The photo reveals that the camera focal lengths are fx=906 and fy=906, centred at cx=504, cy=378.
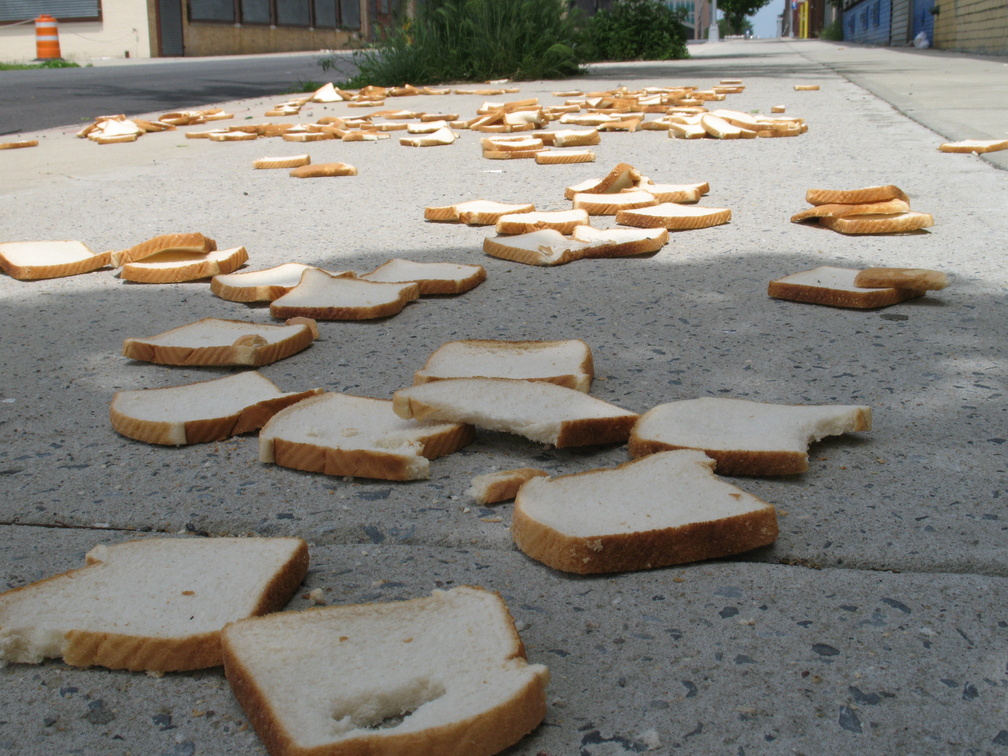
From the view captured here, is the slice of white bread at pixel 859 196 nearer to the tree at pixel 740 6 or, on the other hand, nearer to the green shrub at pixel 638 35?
the green shrub at pixel 638 35

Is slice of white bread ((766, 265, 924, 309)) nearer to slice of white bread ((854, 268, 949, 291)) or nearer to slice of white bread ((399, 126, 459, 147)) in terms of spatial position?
slice of white bread ((854, 268, 949, 291))

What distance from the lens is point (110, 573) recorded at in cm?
126

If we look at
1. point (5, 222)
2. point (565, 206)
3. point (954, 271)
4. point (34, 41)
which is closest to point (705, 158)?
point (565, 206)

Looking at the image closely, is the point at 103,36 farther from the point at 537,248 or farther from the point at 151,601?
the point at 151,601

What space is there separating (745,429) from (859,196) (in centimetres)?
207

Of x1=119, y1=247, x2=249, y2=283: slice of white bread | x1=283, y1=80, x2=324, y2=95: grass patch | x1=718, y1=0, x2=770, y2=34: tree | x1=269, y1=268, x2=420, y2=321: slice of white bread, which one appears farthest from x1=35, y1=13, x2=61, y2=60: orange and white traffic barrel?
x1=718, y1=0, x2=770, y2=34: tree

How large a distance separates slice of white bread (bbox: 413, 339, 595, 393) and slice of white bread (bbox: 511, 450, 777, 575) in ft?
1.54

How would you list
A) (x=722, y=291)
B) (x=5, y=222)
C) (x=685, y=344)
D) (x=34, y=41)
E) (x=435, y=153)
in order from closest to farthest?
(x=685, y=344) < (x=722, y=291) < (x=5, y=222) < (x=435, y=153) < (x=34, y=41)

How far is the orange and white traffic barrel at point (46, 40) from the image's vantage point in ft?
76.4

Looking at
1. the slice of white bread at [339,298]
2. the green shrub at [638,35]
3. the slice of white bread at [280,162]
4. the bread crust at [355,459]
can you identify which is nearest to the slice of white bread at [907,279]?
the slice of white bread at [339,298]

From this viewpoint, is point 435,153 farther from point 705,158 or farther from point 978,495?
point 978,495

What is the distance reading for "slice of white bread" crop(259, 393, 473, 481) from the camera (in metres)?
1.59

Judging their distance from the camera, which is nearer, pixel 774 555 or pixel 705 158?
pixel 774 555

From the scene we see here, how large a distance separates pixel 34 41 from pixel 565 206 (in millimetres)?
25723
